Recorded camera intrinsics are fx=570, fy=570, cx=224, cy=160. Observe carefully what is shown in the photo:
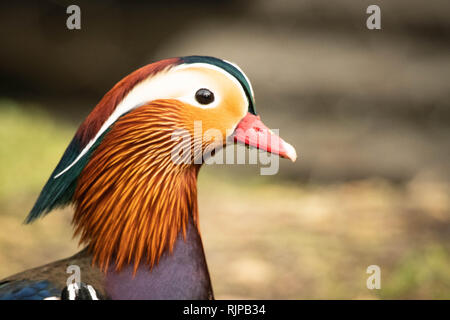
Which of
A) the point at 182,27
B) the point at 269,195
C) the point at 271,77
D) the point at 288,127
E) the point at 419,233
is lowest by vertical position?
the point at 419,233

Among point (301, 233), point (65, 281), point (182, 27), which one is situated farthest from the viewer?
point (182, 27)

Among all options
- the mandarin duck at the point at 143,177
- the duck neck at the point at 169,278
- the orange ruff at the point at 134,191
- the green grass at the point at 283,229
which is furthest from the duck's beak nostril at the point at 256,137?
the green grass at the point at 283,229

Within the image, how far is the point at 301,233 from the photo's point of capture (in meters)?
2.43

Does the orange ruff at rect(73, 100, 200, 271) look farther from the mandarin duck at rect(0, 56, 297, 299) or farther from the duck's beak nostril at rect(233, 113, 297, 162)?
the duck's beak nostril at rect(233, 113, 297, 162)

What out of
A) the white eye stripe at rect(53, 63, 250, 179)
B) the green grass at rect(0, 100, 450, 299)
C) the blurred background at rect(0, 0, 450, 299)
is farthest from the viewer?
the blurred background at rect(0, 0, 450, 299)

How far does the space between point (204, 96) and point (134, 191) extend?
229 millimetres

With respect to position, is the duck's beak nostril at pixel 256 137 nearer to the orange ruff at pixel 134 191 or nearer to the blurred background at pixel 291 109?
the orange ruff at pixel 134 191

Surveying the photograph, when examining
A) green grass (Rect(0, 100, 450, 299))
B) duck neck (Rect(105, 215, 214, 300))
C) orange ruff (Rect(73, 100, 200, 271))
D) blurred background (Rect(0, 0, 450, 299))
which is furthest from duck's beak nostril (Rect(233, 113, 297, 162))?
blurred background (Rect(0, 0, 450, 299))

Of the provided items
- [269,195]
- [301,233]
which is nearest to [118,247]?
[301,233]

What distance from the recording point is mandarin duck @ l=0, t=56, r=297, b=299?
1068 millimetres

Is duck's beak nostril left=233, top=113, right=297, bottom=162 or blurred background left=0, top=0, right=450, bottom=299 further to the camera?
blurred background left=0, top=0, right=450, bottom=299

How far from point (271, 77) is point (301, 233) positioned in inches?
29.5

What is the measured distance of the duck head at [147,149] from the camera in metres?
1.07

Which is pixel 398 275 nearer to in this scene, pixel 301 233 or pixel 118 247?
pixel 301 233
